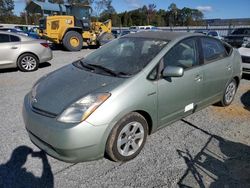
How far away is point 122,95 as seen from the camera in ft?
9.77

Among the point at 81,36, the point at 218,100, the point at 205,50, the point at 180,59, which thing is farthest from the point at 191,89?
the point at 81,36

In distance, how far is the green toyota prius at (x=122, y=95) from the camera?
2807 millimetres

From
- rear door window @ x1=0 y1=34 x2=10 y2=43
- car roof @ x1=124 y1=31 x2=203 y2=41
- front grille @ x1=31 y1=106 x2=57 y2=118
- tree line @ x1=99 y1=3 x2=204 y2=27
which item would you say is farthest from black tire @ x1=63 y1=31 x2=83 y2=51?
tree line @ x1=99 y1=3 x2=204 y2=27

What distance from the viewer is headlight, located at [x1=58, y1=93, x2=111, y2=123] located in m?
2.77

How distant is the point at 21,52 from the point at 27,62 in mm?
409

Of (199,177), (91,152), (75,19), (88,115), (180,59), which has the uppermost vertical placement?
(75,19)

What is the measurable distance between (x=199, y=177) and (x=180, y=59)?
Answer: 5.74ft

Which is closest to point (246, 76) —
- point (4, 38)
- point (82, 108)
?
point (82, 108)

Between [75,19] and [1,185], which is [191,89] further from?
[75,19]

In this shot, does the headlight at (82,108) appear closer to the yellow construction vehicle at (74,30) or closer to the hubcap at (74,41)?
the yellow construction vehicle at (74,30)

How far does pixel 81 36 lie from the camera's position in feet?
49.7

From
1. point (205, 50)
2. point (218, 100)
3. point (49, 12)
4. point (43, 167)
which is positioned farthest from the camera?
point (49, 12)

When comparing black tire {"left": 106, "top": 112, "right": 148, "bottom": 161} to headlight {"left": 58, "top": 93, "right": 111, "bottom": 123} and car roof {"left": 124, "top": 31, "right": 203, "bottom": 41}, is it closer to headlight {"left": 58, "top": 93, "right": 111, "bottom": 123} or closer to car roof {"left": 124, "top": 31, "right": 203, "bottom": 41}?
headlight {"left": 58, "top": 93, "right": 111, "bottom": 123}

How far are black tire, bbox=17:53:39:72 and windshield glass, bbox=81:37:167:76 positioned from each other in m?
5.08
